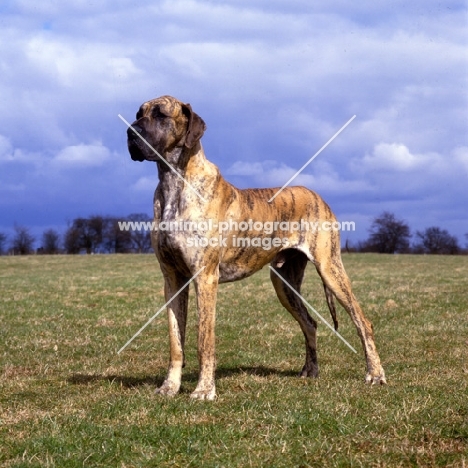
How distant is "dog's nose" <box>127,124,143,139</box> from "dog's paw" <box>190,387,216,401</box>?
2433 mm

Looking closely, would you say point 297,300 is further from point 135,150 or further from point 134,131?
point 134,131

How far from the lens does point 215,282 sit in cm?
649

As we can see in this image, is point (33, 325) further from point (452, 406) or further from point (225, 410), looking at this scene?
point (452, 406)

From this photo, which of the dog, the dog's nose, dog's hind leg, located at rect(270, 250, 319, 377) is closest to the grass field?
dog's hind leg, located at rect(270, 250, 319, 377)

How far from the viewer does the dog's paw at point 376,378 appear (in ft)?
23.9

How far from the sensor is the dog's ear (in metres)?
6.37

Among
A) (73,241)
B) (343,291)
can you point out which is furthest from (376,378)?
→ (73,241)

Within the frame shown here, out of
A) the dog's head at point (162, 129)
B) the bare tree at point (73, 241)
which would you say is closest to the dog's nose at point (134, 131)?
the dog's head at point (162, 129)

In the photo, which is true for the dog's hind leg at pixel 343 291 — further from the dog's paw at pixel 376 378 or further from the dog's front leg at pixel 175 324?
the dog's front leg at pixel 175 324

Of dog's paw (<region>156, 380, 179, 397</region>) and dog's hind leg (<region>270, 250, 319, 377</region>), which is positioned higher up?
dog's hind leg (<region>270, 250, 319, 377</region>)

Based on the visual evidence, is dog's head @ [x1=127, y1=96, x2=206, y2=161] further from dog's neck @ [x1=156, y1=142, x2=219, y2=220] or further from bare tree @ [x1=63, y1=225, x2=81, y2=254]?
bare tree @ [x1=63, y1=225, x2=81, y2=254]

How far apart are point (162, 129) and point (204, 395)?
249 cm

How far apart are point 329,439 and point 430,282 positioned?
17720 mm

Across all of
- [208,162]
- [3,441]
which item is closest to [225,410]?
[3,441]
